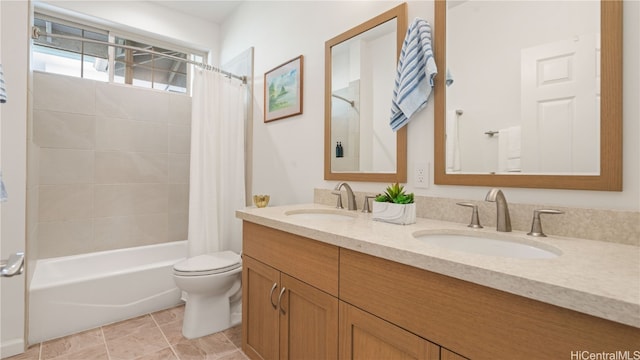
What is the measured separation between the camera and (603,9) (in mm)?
912

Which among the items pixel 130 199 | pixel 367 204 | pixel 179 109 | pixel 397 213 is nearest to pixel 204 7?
pixel 179 109

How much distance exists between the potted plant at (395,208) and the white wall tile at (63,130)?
2.72 metres

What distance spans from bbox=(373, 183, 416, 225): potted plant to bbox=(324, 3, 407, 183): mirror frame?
0.23 m

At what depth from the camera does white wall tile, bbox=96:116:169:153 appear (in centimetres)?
266

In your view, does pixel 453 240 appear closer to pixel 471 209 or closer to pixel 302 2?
pixel 471 209

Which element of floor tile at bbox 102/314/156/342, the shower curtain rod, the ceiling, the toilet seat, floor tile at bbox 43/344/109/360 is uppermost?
the ceiling

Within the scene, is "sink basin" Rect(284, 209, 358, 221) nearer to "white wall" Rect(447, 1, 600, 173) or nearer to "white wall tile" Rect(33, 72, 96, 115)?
"white wall" Rect(447, 1, 600, 173)

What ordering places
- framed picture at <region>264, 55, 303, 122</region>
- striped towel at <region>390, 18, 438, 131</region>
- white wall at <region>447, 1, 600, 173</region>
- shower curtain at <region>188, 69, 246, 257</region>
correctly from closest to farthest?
white wall at <region>447, 1, 600, 173</region>, striped towel at <region>390, 18, 438, 131</region>, framed picture at <region>264, 55, 303, 122</region>, shower curtain at <region>188, 69, 246, 257</region>

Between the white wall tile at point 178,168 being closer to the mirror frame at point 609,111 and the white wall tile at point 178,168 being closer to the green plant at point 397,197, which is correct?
the green plant at point 397,197

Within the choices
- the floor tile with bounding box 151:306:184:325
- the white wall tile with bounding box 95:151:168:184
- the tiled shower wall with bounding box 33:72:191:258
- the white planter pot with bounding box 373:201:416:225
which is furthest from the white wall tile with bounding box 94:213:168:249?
the white planter pot with bounding box 373:201:416:225

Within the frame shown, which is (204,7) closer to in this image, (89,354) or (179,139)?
(179,139)

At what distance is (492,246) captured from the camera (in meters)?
1.02

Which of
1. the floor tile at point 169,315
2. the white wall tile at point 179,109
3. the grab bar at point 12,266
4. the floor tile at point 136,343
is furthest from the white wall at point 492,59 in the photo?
the white wall tile at point 179,109

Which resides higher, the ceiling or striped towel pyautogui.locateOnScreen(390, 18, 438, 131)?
the ceiling
